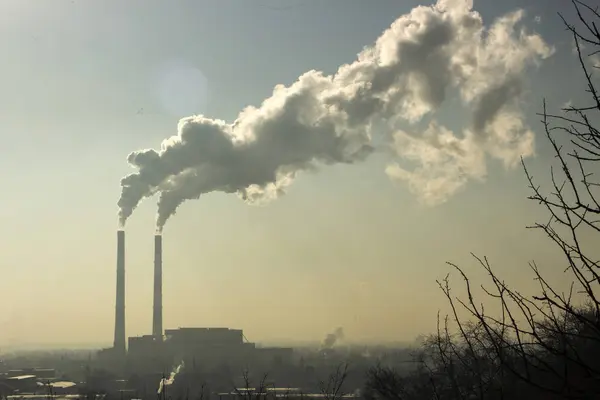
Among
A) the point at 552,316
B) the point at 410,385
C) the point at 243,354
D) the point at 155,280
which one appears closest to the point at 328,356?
the point at 243,354

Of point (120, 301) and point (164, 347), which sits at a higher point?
point (120, 301)

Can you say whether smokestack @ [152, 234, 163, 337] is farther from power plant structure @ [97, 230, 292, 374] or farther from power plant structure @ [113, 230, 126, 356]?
power plant structure @ [113, 230, 126, 356]

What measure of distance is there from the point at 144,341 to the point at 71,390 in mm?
18001

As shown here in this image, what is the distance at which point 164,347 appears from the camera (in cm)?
6531

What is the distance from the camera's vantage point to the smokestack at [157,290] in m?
56.2

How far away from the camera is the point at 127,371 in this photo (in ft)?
195

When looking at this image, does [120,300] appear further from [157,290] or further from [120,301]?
[157,290]

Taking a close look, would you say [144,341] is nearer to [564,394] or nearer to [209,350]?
[209,350]

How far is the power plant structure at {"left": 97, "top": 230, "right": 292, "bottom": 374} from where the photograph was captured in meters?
58.4

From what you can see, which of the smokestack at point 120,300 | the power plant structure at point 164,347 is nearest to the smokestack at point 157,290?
the power plant structure at point 164,347

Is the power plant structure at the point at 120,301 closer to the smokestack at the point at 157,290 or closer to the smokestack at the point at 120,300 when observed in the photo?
the smokestack at the point at 120,300

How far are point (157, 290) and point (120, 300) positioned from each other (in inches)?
149

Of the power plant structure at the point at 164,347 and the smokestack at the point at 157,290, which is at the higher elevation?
the smokestack at the point at 157,290

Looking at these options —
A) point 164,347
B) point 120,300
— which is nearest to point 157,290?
point 120,300
